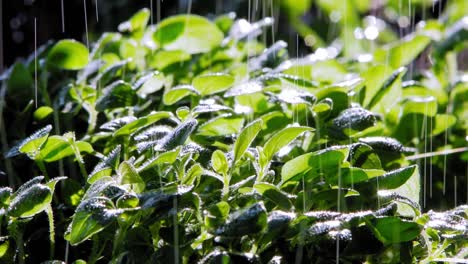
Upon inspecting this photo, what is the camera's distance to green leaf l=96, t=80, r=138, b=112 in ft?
3.72

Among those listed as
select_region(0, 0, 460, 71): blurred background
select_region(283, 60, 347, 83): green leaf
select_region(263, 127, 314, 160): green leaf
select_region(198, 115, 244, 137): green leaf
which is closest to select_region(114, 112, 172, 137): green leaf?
select_region(198, 115, 244, 137): green leaf

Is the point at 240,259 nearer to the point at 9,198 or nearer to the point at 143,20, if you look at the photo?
the point at 9,198

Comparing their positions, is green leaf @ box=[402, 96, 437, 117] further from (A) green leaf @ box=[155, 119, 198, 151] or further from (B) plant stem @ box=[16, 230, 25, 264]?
(B) plant stem @ box=[16, 230, 25, 264]

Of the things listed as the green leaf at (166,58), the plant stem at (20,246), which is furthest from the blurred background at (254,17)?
the plant stem at (20,246)

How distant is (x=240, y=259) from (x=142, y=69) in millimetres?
792

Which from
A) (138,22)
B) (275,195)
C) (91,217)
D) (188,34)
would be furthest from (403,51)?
(91,217)

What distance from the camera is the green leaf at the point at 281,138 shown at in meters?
0.88

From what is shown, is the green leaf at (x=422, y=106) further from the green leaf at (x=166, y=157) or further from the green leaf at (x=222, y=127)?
the green leaf at (x=166, y=157)

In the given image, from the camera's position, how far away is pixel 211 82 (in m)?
1.12

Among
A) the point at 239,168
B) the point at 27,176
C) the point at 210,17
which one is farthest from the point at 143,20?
the point at 239,168

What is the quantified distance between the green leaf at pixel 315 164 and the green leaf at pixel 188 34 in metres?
0.63

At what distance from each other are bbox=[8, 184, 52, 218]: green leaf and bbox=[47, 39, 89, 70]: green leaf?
0.53 meters

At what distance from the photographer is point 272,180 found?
94 centimetres

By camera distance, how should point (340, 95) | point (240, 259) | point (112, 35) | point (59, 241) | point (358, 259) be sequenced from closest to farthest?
point (240, 259)
point (358, 259)
point (59, 241)
point (340, 95)
point (112, 35)
